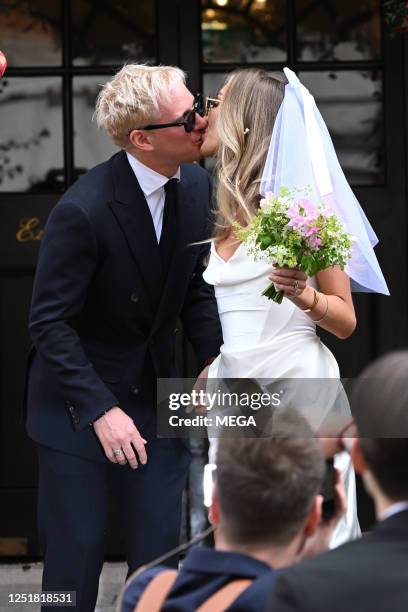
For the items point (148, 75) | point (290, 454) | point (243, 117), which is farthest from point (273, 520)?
point (148, 75)

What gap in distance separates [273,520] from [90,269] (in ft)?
5.67

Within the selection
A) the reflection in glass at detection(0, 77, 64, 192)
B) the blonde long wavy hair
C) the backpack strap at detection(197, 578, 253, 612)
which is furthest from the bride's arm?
the reflection in glass at detection(0, 77, 64, 192)

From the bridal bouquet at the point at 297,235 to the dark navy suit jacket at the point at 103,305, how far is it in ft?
2.00

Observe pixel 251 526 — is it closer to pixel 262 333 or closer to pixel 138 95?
pixel 262 333

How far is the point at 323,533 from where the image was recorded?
7.61 feet

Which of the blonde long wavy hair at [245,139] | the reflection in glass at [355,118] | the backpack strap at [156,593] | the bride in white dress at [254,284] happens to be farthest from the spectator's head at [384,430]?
the reflection in glass at [355,118]

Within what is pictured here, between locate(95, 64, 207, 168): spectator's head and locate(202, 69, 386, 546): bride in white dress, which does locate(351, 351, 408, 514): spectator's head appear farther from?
locate(95, 64, 207, 168): spectator's head

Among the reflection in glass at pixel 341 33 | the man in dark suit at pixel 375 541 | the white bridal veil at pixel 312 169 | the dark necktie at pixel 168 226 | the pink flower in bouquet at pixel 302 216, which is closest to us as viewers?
the man in dark suit at pixel 375 541

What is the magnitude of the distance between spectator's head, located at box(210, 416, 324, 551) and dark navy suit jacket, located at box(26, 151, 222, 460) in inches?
59.7

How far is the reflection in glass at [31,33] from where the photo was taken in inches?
215

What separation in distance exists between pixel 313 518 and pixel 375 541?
20 cm

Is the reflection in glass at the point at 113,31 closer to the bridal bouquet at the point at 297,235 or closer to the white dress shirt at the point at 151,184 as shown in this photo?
the white dress shirt at the point at 151,184

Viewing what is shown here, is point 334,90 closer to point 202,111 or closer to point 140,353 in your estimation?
point 202,111

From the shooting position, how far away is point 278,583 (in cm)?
190
